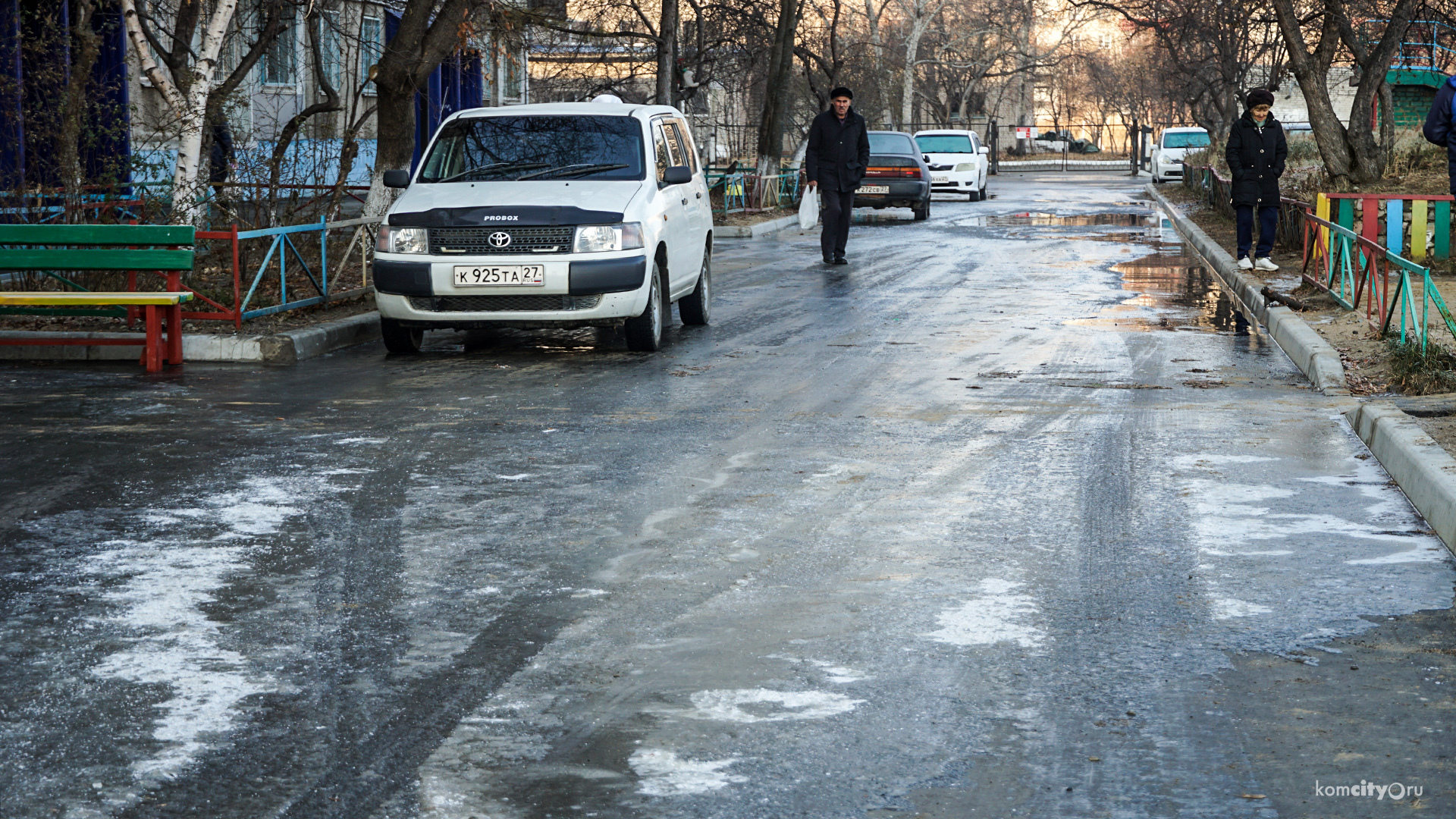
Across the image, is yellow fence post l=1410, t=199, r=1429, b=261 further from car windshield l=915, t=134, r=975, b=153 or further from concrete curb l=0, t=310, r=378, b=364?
car windshield l=915, t=134, r=975, b=153

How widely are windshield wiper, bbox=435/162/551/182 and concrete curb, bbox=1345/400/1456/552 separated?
622 centimetres

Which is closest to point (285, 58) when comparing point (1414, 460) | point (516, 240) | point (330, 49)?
point (330, 49)

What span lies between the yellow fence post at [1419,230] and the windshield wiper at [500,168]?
8.59 meters

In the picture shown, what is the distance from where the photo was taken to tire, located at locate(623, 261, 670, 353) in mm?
11500

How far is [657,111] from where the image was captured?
519 inches

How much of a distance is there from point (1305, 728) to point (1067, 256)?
17.3 m

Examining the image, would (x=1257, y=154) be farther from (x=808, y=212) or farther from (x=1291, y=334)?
(x=808, y=212)

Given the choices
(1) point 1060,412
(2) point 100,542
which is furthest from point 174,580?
(1) point 1060,412

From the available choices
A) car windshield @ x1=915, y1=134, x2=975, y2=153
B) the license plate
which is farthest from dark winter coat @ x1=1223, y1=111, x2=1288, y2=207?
car windshield @ x1=915, y1=134, x2=975, y2=153

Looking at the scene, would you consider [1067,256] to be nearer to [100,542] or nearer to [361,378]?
[361,378]

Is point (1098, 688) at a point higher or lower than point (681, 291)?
lower

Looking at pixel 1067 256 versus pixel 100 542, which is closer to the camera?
pixel 100 542

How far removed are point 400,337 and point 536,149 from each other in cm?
185

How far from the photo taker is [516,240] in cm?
1121
